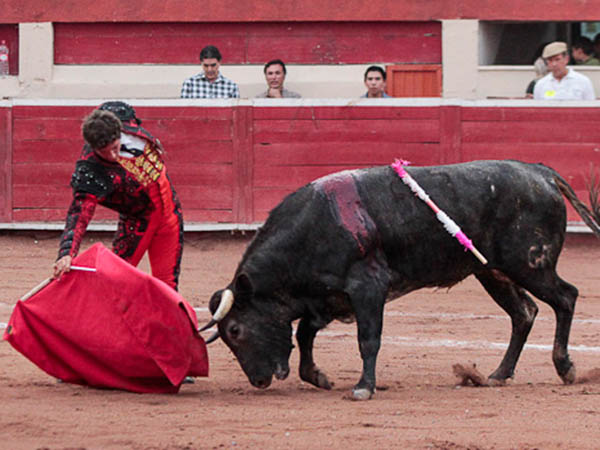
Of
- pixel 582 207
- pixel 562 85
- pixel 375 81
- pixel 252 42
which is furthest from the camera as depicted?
pixel 252 42

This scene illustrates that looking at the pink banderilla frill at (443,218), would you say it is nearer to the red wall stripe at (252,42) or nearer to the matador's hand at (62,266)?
the matador's hand at (62,266)

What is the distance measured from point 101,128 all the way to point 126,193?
454 millimetres

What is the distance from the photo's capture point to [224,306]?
14.8 ft

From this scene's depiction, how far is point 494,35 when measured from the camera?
11.5 meters

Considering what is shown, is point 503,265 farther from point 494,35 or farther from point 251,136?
point 494,35

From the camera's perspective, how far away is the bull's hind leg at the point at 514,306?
199 inches

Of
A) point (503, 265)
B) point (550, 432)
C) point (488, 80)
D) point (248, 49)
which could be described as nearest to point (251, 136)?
point (248, 49)

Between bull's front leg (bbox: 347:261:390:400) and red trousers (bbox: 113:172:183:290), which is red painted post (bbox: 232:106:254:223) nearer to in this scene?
red trousers (bbox: 113:172:183:290)

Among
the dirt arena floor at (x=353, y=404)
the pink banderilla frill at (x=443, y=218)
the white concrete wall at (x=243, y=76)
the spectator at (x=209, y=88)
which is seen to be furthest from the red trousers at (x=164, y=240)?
the white concrete wall at (x=243, y=76)

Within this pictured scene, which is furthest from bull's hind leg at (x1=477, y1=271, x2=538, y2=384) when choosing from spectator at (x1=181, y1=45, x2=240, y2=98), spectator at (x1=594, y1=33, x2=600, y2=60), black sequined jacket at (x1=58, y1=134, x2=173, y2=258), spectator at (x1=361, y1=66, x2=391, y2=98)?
spectator at (x1=594, y1=33, x2=600, y2=60)

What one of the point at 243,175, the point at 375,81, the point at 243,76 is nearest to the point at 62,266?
the point at 243,175

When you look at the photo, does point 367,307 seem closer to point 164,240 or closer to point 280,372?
point 280,372

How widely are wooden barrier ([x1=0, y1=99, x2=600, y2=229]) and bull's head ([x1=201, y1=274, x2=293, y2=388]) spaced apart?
459cm

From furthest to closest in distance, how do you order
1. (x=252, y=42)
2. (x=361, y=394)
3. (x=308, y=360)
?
(x=252, y=42) → (x=308, y=360) → (x=361, y=394)
